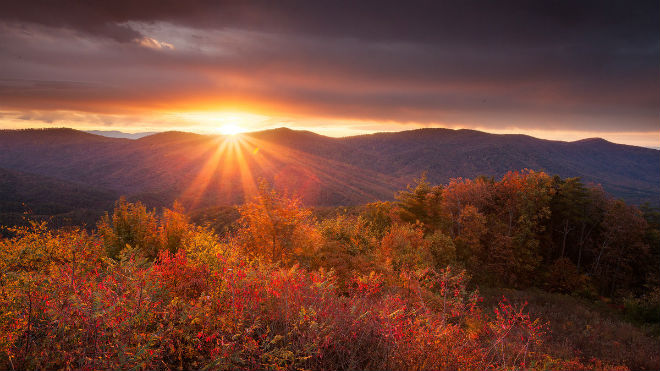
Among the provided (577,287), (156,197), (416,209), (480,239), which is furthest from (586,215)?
(156,197)

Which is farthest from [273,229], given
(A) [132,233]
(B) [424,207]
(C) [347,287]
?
(B) [424,207]

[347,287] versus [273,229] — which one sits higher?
[273,229]

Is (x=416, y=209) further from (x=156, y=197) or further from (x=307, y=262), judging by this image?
(x=156, y=197)

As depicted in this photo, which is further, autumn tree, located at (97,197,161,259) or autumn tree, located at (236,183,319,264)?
autumn tree, located at (97,197,161,259)

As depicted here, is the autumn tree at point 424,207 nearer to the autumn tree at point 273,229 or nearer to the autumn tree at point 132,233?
the autumn tree at point 273,229

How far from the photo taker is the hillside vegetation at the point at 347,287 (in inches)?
230

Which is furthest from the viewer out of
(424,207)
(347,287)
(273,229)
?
(424,207)

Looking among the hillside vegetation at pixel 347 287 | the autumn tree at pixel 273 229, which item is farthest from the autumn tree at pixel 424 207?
the autumn tree at pixel 273 229

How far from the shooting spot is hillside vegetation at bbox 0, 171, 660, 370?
5840 millimetres

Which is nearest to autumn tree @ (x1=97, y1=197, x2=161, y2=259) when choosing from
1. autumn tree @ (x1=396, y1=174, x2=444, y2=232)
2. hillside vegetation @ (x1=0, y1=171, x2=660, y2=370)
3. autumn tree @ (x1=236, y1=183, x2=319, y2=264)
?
hillside vegetation @ (x1=0, y1=171, x2=660, y2=370)

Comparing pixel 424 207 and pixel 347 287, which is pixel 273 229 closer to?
pixel 347 287

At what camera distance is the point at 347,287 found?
15008mm

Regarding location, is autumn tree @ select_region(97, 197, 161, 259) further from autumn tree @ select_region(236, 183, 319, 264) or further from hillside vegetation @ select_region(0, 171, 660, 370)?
autumn tree @ select_region(236, 183, 319, 264)

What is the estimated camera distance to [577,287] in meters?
33.9
